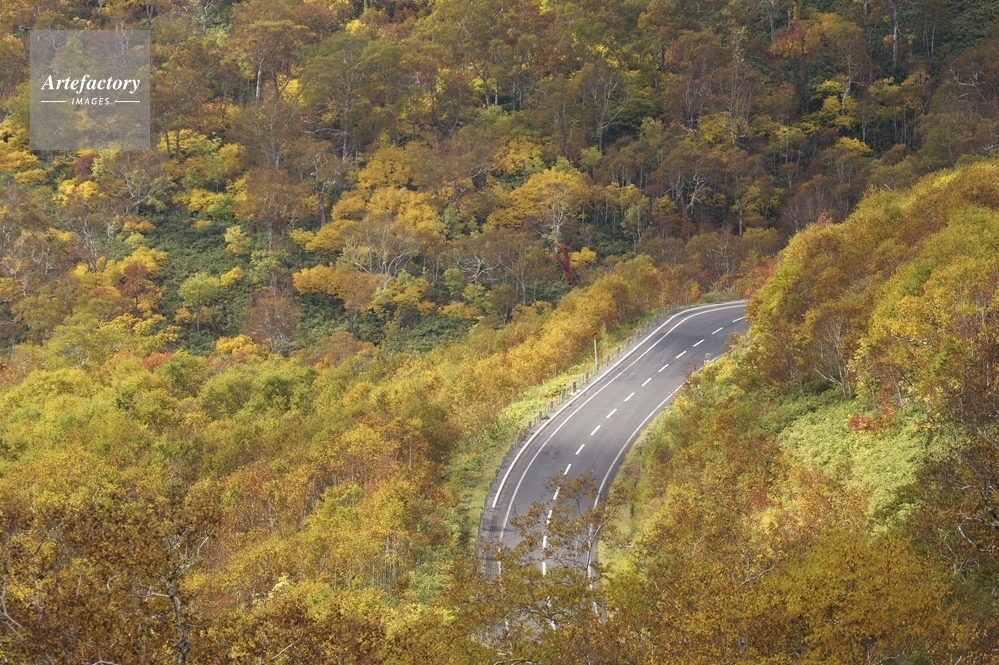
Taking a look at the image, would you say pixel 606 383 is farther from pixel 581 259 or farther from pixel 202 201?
pixel 202 201

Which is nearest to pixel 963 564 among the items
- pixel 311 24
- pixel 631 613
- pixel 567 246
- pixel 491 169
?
pixel 631 613

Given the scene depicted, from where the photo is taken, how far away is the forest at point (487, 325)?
61.5 ft

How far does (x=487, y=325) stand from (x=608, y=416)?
19308mm

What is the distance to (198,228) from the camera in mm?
75125

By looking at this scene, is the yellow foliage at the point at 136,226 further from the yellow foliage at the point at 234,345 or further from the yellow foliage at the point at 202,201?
the yellow foliage at the point at 234,345

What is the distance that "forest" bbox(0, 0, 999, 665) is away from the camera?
738 inches

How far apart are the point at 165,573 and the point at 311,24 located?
87191mm

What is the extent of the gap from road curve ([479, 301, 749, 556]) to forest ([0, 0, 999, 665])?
131 centimetres

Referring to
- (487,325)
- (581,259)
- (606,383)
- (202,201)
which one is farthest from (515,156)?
(606,383)

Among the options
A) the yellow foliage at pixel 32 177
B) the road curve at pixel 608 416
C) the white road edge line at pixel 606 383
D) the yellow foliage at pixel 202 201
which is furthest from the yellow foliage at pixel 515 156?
the yellow foliage at pixel 32 177

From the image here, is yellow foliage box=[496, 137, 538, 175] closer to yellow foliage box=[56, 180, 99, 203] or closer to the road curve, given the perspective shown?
the road curve

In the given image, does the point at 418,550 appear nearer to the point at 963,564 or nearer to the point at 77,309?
the point at 963,564

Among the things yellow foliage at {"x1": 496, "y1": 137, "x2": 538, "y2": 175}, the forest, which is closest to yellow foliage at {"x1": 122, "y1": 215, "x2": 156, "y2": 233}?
the forest

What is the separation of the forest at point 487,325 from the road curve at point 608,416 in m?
1.31
